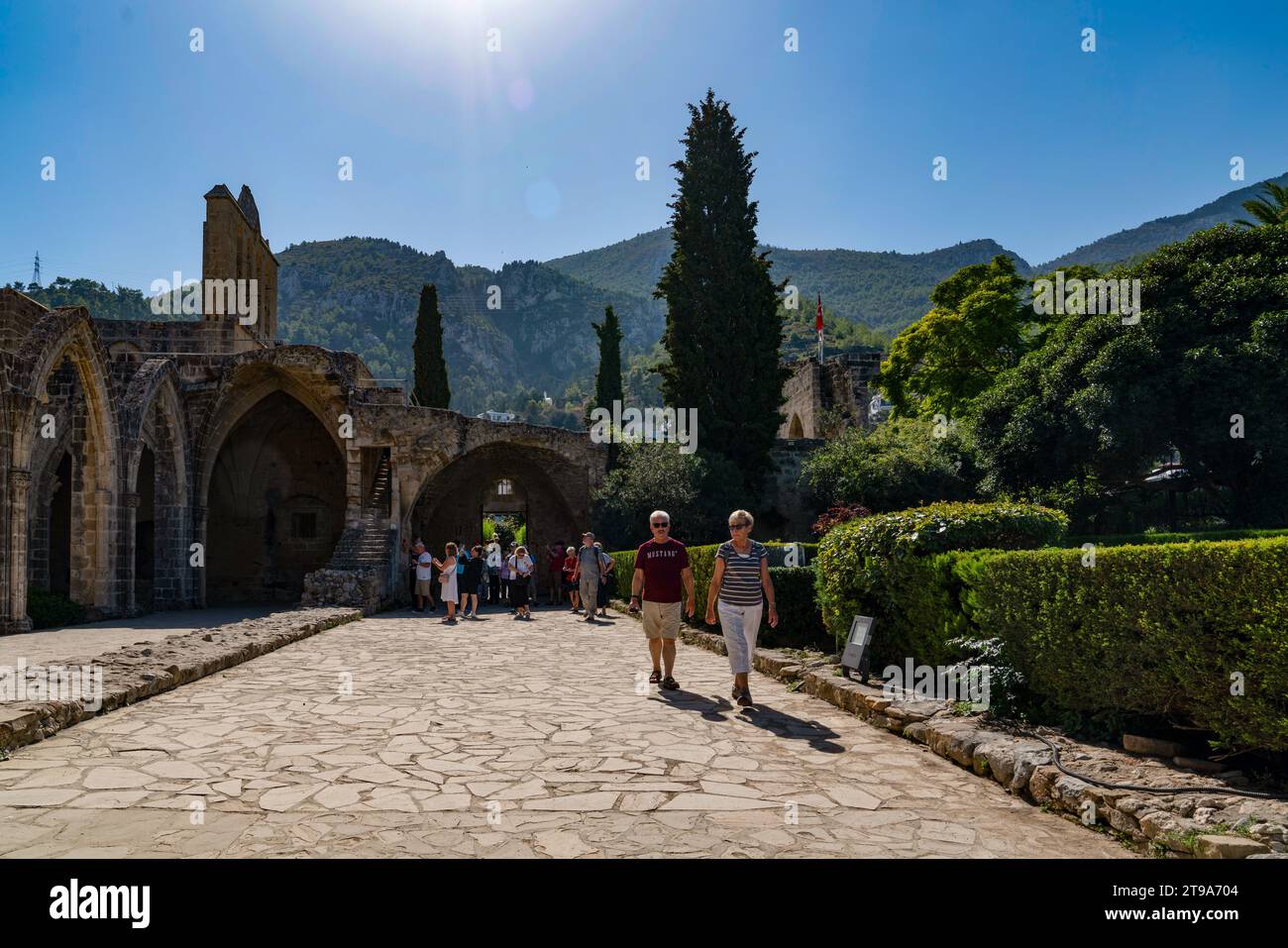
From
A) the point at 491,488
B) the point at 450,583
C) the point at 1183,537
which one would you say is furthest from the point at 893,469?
the point at 491,488

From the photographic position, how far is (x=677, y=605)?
26.6 feet

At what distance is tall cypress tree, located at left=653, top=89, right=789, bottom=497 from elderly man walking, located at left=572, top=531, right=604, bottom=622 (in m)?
8.16

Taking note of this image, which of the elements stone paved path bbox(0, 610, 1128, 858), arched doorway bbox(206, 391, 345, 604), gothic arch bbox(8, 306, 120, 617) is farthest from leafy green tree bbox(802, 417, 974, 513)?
gothic arch bbox(8, 306, 120, 617)

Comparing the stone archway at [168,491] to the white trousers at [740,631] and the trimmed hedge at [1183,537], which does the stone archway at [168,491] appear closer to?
the white trousers at [740,631]

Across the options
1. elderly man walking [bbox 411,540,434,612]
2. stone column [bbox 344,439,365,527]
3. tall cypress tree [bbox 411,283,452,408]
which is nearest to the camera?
elderly man walking [bbox 411,540,434,612]

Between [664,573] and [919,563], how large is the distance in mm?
2284

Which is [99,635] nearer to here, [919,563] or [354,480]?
[354,480]

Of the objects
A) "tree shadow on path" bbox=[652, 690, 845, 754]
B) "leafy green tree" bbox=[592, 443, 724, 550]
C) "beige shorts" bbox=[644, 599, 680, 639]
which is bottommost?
"tree shadow on path" bbox=[652, 690, 845, 754]

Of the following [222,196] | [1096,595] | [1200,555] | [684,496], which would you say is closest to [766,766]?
[1096,595]

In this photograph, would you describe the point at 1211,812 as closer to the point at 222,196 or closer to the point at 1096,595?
the point at 1096,595

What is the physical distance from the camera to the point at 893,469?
75.8 feet

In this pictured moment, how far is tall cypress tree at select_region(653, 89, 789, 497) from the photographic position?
25203mm

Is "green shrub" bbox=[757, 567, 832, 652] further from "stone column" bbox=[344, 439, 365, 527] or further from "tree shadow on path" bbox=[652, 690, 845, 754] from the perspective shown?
"stone column" bbox=[344, 439, 365, 527]

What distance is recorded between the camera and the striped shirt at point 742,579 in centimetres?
720
